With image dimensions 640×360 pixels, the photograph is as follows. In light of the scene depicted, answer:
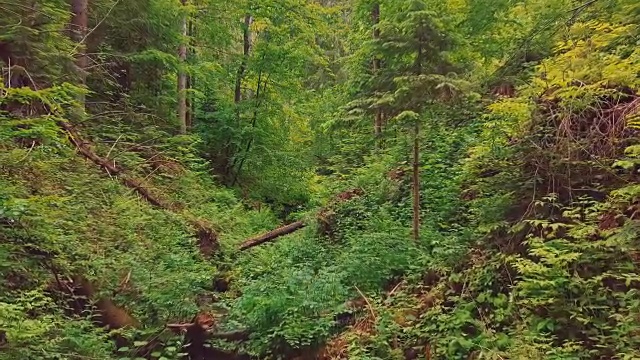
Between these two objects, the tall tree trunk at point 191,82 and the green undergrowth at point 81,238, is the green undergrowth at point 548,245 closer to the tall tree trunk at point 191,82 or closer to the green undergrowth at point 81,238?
the green undergrowth at point 81,238

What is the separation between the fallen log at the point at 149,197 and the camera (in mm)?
8291

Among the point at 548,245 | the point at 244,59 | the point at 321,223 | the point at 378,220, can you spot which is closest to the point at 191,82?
the point at 244,59

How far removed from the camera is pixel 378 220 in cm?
820

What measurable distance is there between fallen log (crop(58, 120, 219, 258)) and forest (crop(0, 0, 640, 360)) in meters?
0.04

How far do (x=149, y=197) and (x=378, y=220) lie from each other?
4.27 meters

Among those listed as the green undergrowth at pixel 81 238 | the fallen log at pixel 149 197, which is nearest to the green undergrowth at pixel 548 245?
the green undergrowth at pixel 81 238

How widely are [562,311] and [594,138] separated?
2.21m

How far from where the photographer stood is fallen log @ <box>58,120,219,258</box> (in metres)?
8.29

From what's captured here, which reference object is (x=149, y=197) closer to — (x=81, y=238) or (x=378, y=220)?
(x=81, y=238)

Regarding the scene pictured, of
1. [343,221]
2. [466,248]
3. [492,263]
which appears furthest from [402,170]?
[492,263]

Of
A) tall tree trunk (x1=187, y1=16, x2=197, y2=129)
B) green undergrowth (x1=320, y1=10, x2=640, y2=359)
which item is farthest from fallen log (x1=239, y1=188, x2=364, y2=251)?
tall tree trunk (x1=187, y1=16, x2=197, y2=129)

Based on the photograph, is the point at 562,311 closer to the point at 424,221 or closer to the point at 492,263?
the point at 492,263

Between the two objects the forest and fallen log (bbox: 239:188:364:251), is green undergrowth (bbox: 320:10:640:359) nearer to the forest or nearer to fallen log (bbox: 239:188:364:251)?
Result: the forest

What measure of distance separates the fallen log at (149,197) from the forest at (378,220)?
4cm
